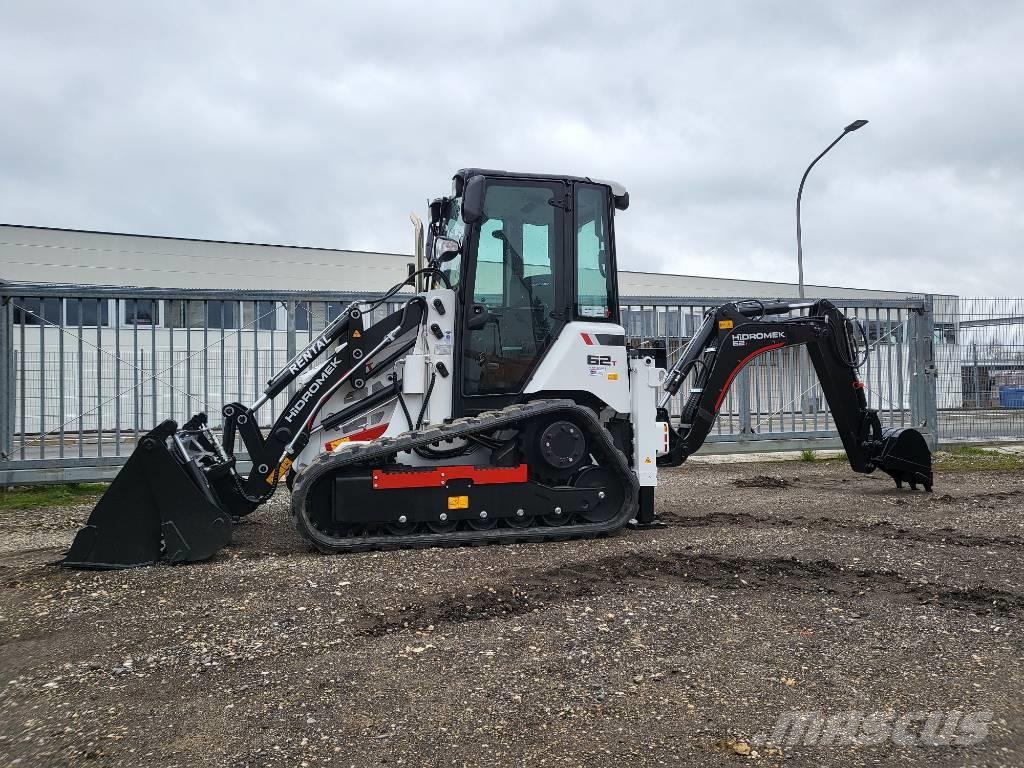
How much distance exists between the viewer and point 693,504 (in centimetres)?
786

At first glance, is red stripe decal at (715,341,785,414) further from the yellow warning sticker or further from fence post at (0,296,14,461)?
fence post at (0,296,14,461)

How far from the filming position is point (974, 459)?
11.6 metres

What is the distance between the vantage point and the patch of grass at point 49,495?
27.4ft

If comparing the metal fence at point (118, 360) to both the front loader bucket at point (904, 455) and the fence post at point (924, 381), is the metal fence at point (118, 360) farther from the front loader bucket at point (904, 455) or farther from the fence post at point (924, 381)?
the fence post at point (924, 381)

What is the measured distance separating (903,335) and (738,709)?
11.0 m

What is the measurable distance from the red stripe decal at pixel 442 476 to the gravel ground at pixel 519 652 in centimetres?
53

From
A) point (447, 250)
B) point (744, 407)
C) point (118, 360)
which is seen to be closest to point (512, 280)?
point (447, 250)

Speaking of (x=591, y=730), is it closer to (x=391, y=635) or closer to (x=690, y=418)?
(x=391, y=635)

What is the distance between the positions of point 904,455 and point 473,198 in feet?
17.3

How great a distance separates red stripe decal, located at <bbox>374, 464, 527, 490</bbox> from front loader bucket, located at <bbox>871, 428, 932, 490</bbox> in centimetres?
424

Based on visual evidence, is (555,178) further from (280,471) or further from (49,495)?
(49,495)

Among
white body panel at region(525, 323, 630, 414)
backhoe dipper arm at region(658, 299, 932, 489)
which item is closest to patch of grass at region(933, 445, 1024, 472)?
backhoe dipper arm at region(658, 299, 932, 489)

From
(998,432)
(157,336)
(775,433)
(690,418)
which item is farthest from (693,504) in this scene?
(998,432)

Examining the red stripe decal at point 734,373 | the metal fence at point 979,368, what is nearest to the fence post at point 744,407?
the metal fence at point 979,368
